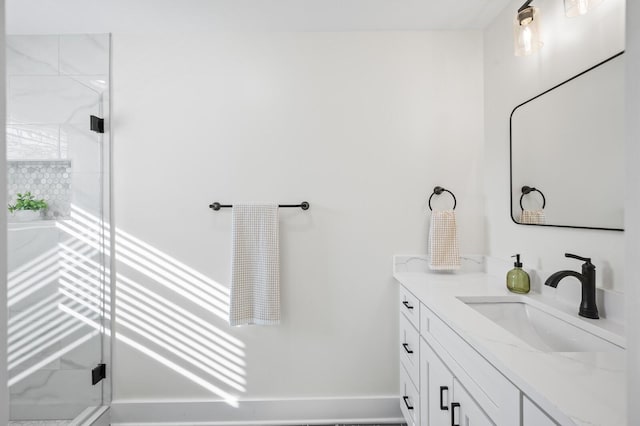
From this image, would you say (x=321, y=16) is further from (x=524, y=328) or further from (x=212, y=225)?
(x=524, y=328)

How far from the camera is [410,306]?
1706 millimetres

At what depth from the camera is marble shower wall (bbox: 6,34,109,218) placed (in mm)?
1544

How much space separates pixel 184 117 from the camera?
1.94 m

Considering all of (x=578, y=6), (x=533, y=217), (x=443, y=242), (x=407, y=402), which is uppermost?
(x=578, y=6)

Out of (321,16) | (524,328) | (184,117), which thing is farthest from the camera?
(184,117)

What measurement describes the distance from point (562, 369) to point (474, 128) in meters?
1.50

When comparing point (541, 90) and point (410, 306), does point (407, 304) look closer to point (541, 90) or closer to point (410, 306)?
point (410, 306)

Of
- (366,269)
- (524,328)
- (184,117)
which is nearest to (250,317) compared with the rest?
(366,269)

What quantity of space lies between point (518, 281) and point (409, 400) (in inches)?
32.7

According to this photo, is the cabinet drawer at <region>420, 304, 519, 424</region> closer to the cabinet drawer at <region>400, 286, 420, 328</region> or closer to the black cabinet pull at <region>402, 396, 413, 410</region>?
the cabinet drawer at <region>400, 286, 420, 328</region>

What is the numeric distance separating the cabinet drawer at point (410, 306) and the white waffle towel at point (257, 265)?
2.29 ft

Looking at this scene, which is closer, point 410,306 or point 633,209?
point 633,209

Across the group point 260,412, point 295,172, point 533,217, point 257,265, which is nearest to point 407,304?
point 533,217

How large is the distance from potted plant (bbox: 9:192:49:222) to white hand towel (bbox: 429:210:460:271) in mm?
2024
